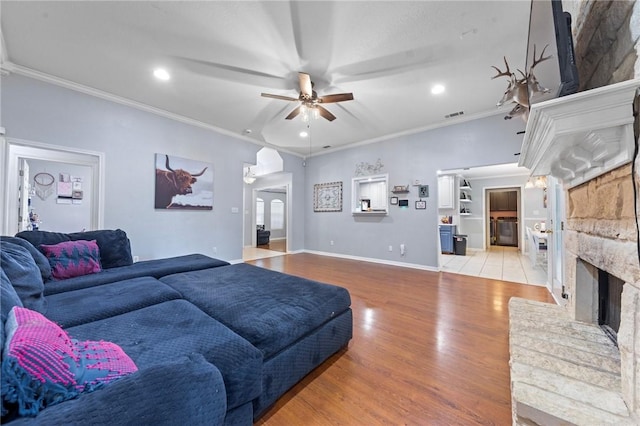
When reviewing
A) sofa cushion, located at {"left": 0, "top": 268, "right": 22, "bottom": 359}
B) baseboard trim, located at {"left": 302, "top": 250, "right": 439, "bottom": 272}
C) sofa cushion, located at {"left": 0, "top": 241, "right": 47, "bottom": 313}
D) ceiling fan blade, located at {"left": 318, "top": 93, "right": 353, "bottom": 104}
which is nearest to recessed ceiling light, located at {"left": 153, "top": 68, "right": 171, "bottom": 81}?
ceiling fan blade, located at {"left": 318, "top": 93, "right": 353, "bottom": 104}

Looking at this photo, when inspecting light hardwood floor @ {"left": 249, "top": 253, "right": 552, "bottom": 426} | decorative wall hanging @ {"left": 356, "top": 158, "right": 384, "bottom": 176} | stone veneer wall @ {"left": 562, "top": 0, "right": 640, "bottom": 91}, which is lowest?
light hardwood floor @ {"left": 249, "top": 253, "right": 552, "bottom": 426}

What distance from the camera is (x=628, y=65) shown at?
1.00 meters

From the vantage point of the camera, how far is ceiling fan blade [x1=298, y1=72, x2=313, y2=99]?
2736 millimetres

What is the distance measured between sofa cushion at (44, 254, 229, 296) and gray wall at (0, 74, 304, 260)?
1571mm

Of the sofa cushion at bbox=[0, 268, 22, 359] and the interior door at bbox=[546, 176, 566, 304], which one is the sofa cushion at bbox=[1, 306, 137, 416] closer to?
the sofa cushion at bbox=[0, 268, 22, 359]

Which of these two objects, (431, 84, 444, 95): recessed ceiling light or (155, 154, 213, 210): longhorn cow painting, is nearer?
(431, 84, 444, 95): recessed ceiling light

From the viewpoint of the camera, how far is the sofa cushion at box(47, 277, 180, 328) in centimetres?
141

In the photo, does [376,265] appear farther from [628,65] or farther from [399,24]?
[628,65]

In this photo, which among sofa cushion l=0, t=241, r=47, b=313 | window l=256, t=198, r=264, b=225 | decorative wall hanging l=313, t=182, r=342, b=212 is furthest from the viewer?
window l=256, t=198, r=264, b=225

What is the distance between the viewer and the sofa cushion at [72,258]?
2.15 meters

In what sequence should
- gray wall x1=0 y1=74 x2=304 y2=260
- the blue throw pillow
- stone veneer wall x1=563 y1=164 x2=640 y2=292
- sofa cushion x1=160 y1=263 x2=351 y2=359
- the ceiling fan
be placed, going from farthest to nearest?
gray wall x1=0 y1=74 x2=304 y2=260 < the ceiling fan < the blue throw pillow < sofa cushion x1=160 y1=263 x2=351 y2=359 < stone veneer wall x1=563 y1=164 x2=640 y2=292

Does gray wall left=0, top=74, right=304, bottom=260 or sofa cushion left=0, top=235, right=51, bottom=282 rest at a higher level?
gray wall left=0, top=74, right=304, bottom=260

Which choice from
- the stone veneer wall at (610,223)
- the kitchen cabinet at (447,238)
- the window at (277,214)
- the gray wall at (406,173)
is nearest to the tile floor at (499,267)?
the kitchen cabinet at (447,238)

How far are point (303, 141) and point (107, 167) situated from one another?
368cm
